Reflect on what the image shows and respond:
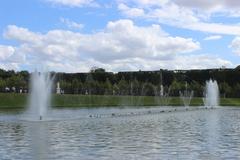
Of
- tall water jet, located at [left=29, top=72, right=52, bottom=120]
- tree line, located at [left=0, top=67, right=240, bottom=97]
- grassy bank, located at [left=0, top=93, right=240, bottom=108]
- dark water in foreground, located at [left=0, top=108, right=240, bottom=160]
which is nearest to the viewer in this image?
dark water in foreground, located at [left=0, top=108, right=240, bottom=160]

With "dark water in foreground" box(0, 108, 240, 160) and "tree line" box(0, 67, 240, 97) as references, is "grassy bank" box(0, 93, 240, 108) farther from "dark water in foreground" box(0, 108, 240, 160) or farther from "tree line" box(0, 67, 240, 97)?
"dark water in foreground" box(0, 108, 240, 160)

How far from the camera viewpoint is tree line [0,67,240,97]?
14100 centimetres

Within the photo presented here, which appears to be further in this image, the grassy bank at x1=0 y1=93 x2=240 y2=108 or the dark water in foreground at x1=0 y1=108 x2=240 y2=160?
the grassy bank at x1=0 y1=93 x2=240 y2=108

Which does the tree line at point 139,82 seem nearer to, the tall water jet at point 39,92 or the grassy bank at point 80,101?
the grassy bank at point 80,101

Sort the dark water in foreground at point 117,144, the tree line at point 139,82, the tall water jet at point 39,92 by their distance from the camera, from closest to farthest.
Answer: the dark water in foreground at point 117,144 < the tall water jet at point 39,92 < the tree line at point 139,82

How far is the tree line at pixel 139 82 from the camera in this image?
141 metres

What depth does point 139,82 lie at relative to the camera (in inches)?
6407

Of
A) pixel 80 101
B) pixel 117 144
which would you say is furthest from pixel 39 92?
pixel 80 101

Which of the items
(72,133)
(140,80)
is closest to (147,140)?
(72,133)

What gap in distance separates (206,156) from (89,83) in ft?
415

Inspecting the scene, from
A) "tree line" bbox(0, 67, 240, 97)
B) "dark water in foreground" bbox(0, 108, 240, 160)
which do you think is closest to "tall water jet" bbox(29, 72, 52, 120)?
"dark water in foreground" bbox(0, 108, 240, 160)

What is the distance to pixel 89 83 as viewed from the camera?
485ft

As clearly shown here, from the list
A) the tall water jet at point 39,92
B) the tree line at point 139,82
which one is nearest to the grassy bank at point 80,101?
the tree line at point 139,82

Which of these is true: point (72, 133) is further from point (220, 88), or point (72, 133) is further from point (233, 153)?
point (220, 88)
